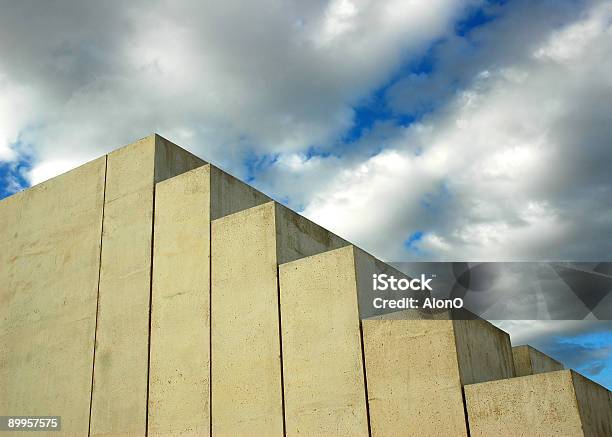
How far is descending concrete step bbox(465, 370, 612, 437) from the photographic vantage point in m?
7.57

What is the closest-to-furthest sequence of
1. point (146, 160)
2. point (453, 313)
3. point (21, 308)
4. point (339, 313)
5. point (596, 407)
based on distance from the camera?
point (596, 407) → point (453, 313) → point (339, 313) → point (146, 160) → point (21, 308)

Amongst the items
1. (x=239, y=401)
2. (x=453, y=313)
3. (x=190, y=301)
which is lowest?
(x=239, y=401)

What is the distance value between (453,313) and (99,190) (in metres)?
6.86

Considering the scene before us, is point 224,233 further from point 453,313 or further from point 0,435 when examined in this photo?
point 0,435

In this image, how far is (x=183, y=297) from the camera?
1084 centimetres

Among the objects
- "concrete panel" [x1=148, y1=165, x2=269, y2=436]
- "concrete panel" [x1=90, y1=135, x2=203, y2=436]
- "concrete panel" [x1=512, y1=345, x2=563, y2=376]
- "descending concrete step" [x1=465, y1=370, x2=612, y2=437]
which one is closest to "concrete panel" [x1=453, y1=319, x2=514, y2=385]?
"descending concrete step" [x1=465, y1=370, x2=612, y2=437]

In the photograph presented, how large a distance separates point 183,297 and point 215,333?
873 millimetres

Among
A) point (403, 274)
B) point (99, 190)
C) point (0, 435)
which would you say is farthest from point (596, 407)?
point (0, 435)

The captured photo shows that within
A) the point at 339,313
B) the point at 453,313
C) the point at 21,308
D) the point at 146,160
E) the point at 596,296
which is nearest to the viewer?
the point at 453,313

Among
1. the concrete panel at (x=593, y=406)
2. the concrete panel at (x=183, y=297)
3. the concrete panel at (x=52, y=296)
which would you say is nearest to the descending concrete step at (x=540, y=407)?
→ the concrete panel at (x=593, y=406)

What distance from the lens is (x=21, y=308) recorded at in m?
12.9

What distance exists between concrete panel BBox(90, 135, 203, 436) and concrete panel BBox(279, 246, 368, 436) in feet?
8.53

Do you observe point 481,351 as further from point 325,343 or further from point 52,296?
point 52,296

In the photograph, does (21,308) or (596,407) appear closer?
(596,407)
